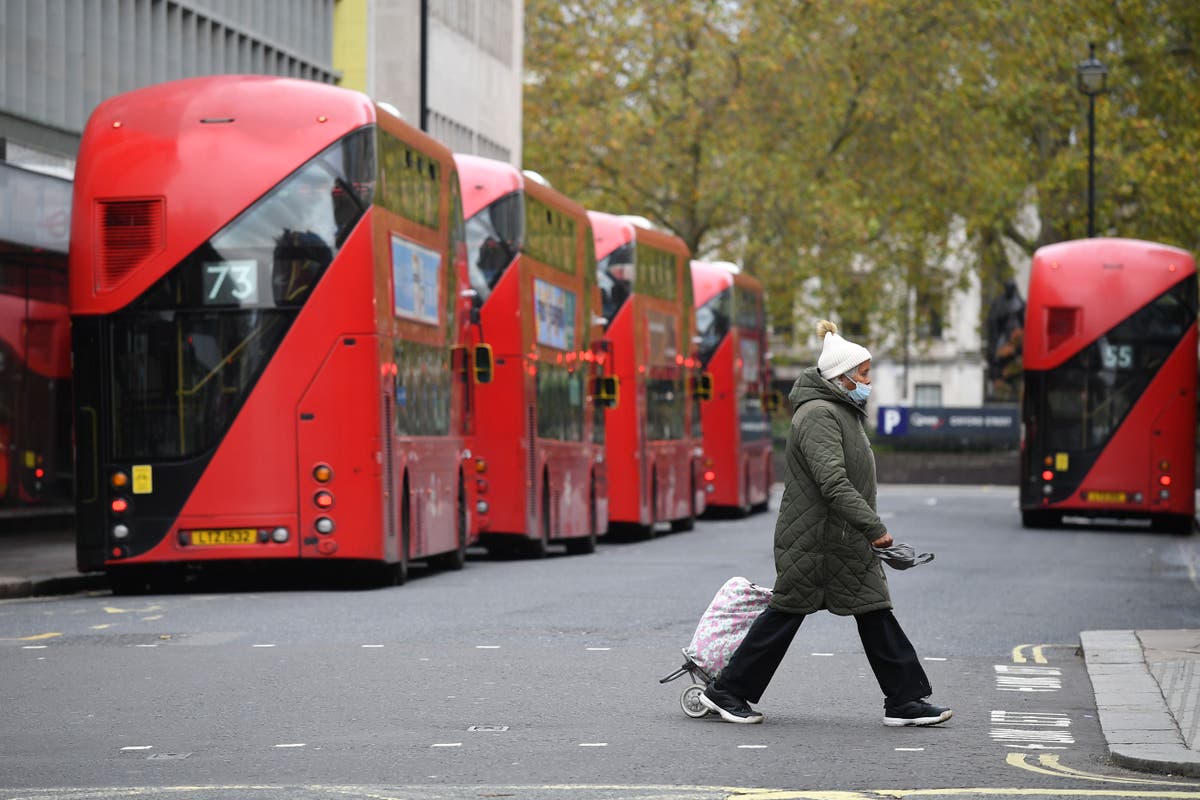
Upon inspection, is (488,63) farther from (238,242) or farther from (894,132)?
(238,242)

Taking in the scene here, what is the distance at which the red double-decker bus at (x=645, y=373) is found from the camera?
31141 millimetres

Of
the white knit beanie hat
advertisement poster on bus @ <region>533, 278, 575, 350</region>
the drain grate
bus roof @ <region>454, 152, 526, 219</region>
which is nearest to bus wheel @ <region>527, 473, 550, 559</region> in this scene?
advertisement poster on bus @ <region>533, 278, 575, 350</region>

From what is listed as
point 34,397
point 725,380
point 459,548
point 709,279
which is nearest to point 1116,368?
point 725,380

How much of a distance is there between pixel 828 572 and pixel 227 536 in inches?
358

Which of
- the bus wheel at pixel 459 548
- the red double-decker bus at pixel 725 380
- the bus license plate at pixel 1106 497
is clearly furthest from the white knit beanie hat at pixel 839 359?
the red double-decker bus at pixel 725 380

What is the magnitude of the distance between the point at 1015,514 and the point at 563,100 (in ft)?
73.4

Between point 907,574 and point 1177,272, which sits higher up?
point 1177,272

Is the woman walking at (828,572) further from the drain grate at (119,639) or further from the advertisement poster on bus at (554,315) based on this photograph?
the advertisement poster on bus at (554,315)

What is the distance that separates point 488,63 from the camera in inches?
2109

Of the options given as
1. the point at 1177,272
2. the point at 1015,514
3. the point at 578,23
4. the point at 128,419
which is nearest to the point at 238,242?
the point at 128,419

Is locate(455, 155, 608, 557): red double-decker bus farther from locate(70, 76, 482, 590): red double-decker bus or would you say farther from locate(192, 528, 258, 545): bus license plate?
locate(192, 528, 258, 545): bus license plate

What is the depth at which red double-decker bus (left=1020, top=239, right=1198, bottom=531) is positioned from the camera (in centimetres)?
3388

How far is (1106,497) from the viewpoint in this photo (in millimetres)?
33969

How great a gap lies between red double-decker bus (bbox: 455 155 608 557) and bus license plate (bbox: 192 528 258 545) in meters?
4.97
